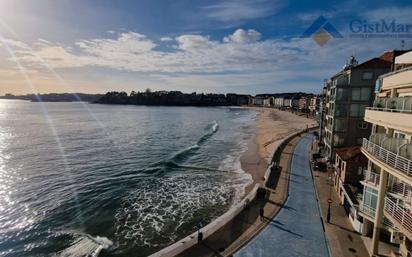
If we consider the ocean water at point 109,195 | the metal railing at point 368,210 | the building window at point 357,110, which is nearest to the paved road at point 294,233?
the metal railing at point 368,210

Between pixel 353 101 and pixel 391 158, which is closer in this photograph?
pixel 391 158

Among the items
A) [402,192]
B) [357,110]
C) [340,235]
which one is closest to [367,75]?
[357,110]

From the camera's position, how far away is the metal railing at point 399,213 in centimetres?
1174

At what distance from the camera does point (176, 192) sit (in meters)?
29.0

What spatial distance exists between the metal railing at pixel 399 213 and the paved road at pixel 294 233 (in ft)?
15.2

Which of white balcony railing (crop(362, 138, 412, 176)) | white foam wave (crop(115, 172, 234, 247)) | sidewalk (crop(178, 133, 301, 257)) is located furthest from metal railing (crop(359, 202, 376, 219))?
white foam wave (crop(115, 172, 234, 247))

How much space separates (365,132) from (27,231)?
36.0 metres

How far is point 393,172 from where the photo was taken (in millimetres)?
12656

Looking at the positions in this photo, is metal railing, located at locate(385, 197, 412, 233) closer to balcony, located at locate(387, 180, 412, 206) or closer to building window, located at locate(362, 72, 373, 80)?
balcony, located at locate(387, 180, 412, 206)

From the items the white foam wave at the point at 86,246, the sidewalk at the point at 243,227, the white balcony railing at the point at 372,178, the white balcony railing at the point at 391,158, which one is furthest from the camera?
the white foam wave at the point at 86,246

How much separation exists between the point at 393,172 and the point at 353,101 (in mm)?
21418

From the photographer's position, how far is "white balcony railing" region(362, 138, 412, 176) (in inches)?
460

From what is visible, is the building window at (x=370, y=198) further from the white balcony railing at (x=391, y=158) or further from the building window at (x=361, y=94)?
the building window at (x=361, y=94)

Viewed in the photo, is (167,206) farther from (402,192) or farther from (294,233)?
(402,192)
